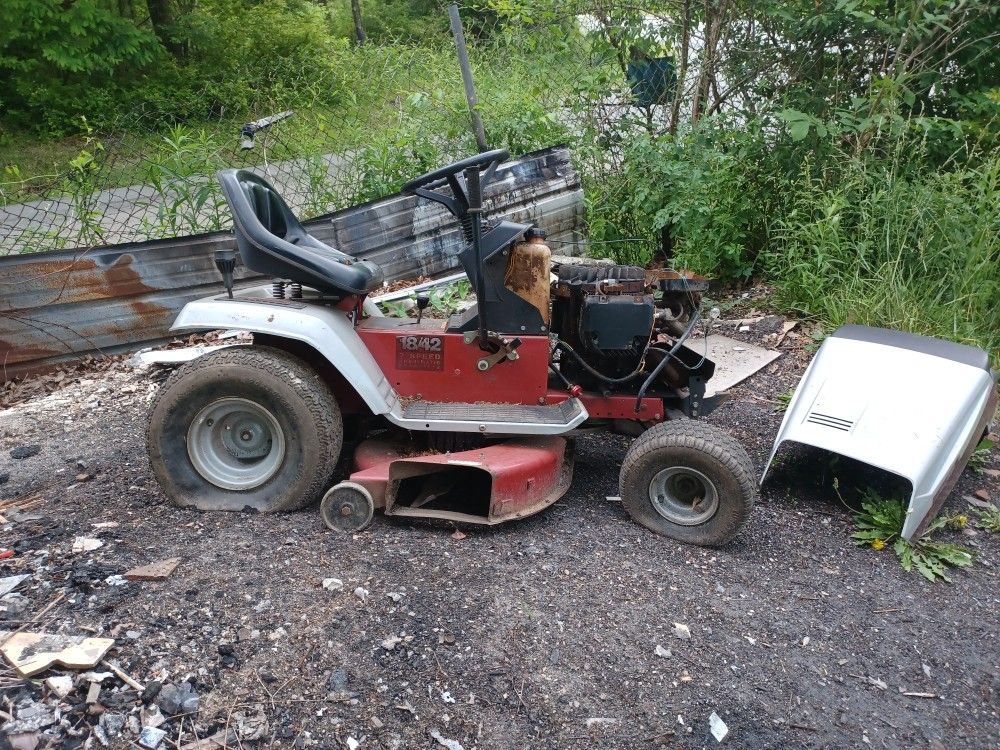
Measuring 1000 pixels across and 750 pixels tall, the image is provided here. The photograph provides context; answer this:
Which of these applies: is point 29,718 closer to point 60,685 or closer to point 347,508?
point 60,685

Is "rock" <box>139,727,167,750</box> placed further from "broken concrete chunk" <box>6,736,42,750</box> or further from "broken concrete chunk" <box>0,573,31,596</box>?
"broken concrete chunk" <box>0,573,31,596</box>

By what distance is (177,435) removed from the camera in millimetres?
3428

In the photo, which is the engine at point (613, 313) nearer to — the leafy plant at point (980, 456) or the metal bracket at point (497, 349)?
the metal bracket at point (497, 349)

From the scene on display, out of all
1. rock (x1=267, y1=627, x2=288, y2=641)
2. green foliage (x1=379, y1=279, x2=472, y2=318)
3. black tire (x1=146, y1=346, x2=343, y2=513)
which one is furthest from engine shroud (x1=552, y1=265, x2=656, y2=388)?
rock (x1=267, y1=627, x2=288, y2=641)

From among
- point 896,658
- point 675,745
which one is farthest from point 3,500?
point 896,658

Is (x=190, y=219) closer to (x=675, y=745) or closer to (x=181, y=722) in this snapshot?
(x=181, y=722)

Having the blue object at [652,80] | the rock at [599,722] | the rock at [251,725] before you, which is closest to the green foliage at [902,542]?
the rock at [599,722]

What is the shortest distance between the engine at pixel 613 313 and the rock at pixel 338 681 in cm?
180

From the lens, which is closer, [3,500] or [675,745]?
[675,745]

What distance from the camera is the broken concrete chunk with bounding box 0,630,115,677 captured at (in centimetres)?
239

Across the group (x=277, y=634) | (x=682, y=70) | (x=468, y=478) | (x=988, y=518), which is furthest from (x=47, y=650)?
(x=682, y=70)

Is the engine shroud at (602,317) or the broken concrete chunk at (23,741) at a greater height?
the engine shroud at (602,317)

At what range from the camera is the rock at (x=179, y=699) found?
7.66 ft

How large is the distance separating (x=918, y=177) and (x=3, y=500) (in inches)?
228
